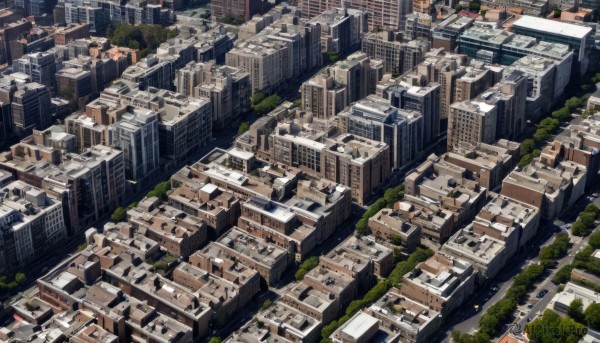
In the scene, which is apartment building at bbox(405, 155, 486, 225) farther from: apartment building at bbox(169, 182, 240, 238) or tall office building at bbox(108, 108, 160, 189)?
tall office building at bbox(108, 108, 160, 189)

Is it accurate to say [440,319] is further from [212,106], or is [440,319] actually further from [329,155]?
[212,106]

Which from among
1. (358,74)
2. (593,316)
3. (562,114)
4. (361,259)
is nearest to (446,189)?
(361,259)

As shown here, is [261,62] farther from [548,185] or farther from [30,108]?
[548,185]

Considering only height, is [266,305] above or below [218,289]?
below

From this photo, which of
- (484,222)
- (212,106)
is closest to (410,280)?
(484,222)

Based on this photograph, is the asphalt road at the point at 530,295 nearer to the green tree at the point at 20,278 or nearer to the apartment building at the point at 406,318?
the apartment building at the point at 406,318
